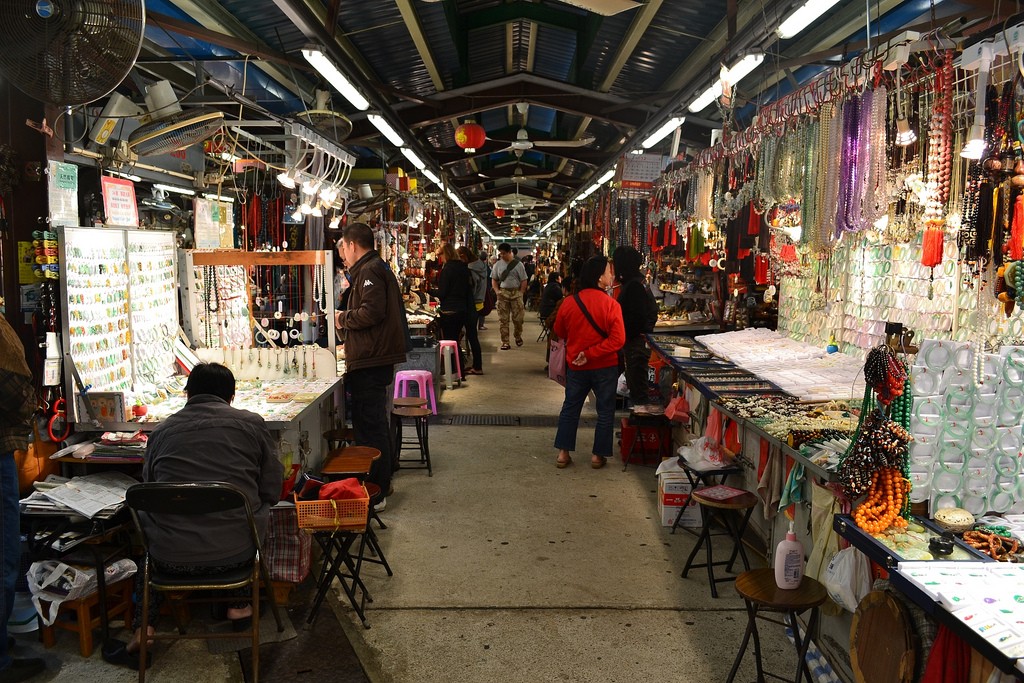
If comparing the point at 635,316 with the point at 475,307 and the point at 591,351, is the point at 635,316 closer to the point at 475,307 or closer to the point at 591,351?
the point at 591,351

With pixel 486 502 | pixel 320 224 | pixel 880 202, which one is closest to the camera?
pixel 880 202

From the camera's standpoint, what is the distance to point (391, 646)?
11.7ft

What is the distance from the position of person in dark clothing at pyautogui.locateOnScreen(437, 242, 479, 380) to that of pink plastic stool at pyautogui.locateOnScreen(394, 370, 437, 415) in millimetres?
2106

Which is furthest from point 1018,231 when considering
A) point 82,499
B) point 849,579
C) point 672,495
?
point 82,499

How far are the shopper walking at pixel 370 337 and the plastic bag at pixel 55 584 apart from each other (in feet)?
6.43

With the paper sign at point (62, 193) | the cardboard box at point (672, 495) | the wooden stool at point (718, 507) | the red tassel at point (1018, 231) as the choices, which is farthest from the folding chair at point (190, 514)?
the red tassel at point (1018, 231)

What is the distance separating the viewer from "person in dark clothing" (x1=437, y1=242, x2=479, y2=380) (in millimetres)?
9977

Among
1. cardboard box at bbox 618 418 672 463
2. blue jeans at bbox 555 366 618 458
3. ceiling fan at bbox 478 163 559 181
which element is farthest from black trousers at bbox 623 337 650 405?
ceiling fan at bbox 478 163 559 181

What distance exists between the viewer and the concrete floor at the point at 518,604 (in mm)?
3383

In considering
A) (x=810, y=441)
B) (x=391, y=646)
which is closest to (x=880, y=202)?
(x=810, y=441)

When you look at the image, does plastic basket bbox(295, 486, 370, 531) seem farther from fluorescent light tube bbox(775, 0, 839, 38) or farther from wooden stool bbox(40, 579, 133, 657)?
fluorescent light tube bbox(775, 0, 839, 38)

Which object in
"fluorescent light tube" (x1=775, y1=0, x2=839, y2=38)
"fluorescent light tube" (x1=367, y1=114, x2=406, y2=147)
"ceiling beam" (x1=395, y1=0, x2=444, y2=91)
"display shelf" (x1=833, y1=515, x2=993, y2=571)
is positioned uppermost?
"ceiling beam" (x1=395, y1=0, x2=444, y2=91)

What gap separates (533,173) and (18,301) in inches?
520

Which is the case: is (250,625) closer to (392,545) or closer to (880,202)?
(392,545)
